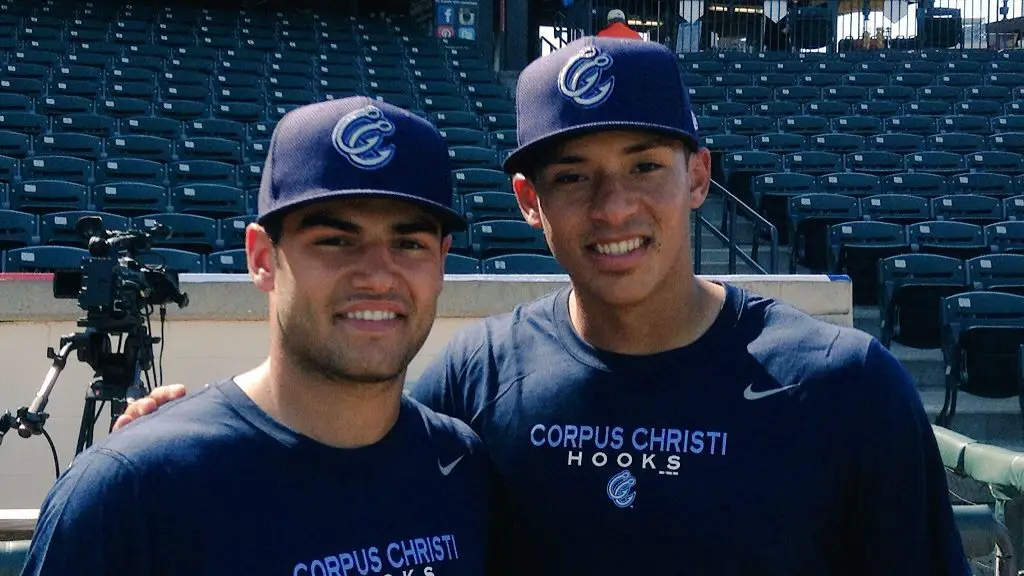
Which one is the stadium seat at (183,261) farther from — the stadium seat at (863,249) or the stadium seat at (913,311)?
the stadium seat at (863,249)

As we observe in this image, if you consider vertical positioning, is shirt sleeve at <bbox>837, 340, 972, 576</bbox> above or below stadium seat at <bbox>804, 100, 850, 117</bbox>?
below

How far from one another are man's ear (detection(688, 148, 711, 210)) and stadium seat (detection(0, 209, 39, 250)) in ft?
22.0

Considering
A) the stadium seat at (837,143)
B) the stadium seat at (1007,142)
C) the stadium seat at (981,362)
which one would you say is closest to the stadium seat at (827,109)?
the stadium seat at (837,143)

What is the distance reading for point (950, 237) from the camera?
900 cm

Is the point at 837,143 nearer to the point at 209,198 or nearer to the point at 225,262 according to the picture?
the point at 209,198

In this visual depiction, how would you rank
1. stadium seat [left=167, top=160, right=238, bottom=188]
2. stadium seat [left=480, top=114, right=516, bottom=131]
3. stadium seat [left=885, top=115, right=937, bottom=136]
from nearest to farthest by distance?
stadium seat [left=167, top=160, right=238, bottom=188], stadium seat [left=480, top=114, right=516, bottom=131], stadium seat [left=885, top=115, right=937, bottom=136]

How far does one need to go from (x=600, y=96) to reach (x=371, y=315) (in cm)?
55

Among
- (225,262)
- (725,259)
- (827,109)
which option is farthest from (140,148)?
(827,109)

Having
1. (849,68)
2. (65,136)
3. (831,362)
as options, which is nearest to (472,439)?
(831,362)

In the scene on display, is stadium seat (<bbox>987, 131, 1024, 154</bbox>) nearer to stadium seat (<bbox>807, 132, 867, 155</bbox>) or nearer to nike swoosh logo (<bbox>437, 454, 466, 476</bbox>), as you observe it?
stadium seat (<bbox>807, 132, 867, 155</bbox>)

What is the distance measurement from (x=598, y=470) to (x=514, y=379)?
0.84ft

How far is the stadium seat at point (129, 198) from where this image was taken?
8609 mm

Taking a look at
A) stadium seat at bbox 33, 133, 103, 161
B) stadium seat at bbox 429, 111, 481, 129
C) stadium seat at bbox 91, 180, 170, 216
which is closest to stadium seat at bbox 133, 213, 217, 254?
stadium seat at bbox 91, 180, 170, 216

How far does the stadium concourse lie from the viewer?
761 cm
